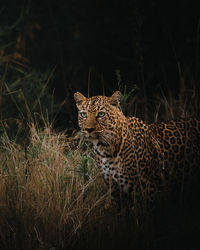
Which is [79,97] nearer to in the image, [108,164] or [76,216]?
[108,164]

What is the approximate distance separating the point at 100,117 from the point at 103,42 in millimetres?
6192

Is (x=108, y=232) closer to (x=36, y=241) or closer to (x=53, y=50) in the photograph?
(x=36, y=241)

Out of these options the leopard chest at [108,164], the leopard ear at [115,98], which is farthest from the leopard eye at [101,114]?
the leopard chest at [108,164]

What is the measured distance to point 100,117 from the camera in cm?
402

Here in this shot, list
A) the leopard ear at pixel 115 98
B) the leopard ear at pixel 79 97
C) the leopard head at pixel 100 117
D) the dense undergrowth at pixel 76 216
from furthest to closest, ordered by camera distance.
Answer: the leopard ear at pixel 79 97, the leopard ear at pixel 115 98, the leopard head at pixel 100 117, the dense undergrowth at pixel 76 216

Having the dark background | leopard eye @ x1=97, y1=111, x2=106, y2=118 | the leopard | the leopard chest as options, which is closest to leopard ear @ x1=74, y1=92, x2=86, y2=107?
the leopard

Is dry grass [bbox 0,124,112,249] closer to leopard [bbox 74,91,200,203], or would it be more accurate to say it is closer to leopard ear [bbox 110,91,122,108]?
leopard [bbox 74,91,200,203]

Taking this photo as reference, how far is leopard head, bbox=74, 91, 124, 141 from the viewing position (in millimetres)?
3939

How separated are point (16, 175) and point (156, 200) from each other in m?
1.34

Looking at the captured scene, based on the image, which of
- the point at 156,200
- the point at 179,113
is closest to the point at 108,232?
the point at 156,200

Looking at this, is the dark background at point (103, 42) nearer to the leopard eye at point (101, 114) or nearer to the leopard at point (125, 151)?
the leopard at point (125, 151)

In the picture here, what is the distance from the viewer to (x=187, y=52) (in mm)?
9070

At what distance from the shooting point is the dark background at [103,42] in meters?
8.88

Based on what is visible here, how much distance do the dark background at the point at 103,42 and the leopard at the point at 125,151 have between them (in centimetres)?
375
